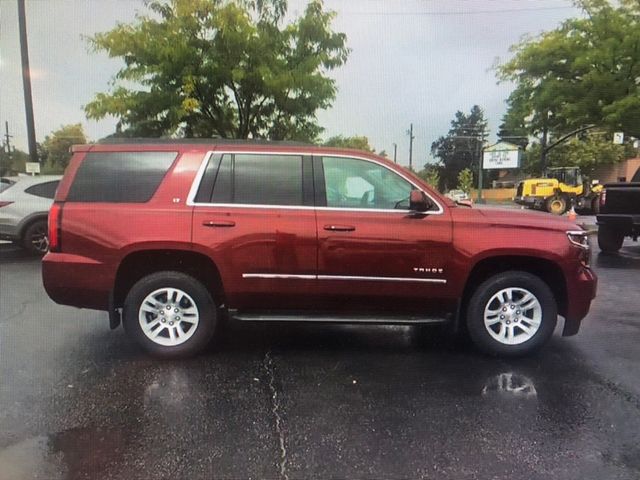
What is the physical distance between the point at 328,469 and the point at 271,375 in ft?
4.56

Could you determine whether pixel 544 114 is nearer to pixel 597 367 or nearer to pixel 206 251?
pixel 597 367

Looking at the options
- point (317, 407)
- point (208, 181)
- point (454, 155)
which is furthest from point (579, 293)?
point (454, 155)

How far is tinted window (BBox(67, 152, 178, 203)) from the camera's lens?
4.34 m

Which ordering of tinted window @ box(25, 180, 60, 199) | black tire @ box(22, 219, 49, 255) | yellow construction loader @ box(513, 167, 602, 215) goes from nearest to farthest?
black tire @ box(22, 219, 49, 255)
tinted window @ box(25, 180, 60, 199)
yellow construction loader @ box(513, 167, 602, 215)

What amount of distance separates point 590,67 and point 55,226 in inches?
663

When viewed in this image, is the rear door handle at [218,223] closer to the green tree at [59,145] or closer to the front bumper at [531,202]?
the green tree at [59,145]

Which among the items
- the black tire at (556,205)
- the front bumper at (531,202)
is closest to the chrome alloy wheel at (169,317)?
the black tire at (556,205)

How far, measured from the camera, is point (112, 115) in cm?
1228

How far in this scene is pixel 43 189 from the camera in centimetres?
1002

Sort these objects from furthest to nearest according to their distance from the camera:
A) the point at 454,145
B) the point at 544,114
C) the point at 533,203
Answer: the point at 454,145, the point at 533,203, the point at 544,114

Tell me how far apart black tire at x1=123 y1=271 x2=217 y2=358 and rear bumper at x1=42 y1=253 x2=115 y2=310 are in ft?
0.74

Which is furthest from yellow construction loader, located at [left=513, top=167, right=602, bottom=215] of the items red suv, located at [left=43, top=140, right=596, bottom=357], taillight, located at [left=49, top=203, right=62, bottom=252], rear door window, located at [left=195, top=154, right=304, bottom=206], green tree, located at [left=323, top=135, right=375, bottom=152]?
taillight, located at [left=49, top=203, right=62, bottom=252]

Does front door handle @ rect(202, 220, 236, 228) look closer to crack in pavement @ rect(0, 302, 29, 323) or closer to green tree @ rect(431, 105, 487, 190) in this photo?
crack in pavement @ rect(0, 302, 29, 323)

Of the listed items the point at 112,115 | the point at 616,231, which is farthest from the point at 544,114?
the point at 112,115
